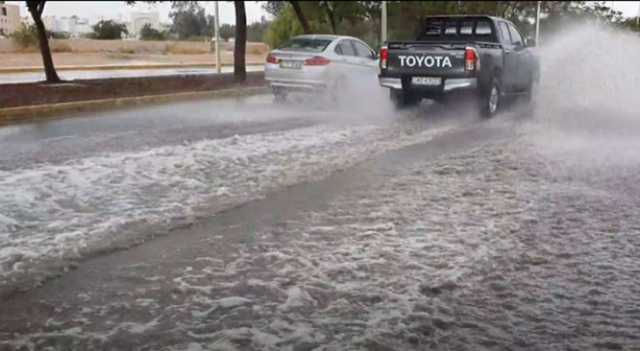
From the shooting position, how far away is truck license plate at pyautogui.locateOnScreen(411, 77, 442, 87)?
12.4 meters

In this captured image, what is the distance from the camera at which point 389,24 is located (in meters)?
35.4

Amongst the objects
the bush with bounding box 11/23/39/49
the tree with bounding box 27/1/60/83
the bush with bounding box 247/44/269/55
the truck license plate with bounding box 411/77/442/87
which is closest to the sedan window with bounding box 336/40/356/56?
the truck license plate with bounding box 411/77/442/87

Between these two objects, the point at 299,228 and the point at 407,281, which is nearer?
the point at 407,281

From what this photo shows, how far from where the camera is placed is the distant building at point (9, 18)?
59.9 ft

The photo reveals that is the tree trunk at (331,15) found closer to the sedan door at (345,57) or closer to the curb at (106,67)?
the curb at (106,67)

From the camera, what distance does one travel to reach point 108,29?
26047 mm

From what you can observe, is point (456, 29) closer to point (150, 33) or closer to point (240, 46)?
point (240, 46)

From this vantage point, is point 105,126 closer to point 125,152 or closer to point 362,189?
point 125,152

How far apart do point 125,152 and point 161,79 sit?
12051 mm

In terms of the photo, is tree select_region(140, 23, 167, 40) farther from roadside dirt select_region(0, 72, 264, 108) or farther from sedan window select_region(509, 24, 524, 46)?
sedan window select_region(509, 24, 524, 46)

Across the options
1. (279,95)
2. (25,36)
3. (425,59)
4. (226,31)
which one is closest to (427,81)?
(425,59)

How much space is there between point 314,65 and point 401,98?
2.45 m

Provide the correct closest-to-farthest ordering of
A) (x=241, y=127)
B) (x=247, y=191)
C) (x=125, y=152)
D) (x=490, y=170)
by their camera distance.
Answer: (x=247, y=191)
(x=490, y=170)
(x=125, y=152)
(x=241, y=127)

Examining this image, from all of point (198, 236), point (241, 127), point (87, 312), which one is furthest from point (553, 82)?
point (87, 312)
